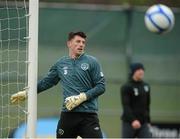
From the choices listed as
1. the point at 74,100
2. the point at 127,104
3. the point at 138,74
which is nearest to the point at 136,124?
the point at 127,104

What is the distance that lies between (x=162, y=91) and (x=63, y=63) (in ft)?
22.9

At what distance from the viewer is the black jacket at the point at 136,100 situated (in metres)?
11.7

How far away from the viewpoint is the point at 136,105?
11781mm

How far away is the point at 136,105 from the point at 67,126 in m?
3.52

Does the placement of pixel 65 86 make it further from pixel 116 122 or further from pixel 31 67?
pixel 116 122

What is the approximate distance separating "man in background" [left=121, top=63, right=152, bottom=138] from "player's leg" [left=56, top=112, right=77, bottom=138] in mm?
3268

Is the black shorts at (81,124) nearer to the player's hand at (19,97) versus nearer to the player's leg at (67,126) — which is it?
the player's leg at (67,126)

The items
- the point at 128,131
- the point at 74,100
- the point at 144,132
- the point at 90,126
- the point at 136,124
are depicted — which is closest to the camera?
the point at 74,100

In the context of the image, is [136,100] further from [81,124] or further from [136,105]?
[81,124]

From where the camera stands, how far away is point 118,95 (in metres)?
15.0

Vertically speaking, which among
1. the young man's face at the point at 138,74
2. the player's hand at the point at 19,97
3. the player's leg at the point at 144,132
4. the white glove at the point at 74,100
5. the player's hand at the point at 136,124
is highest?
the young man's face at the point at 138,74

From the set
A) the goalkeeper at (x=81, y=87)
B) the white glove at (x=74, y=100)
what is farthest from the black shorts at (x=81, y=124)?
the white glove at (x=74, y=100)

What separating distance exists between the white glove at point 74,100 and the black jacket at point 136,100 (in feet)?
11.9

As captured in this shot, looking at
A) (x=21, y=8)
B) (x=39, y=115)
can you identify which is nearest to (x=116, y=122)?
(x=39, y=115)
